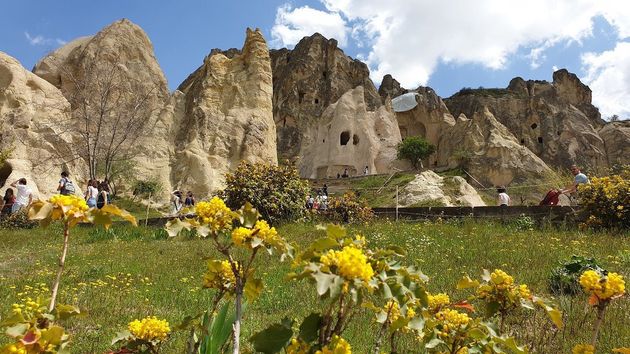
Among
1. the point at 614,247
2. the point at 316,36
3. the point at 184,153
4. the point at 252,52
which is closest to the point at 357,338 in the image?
the point at 614,247

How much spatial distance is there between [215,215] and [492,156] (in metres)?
40.7

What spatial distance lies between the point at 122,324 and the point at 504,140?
41314 mm

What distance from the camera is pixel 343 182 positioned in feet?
117

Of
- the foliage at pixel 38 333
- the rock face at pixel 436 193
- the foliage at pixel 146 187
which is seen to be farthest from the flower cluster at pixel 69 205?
the foliage at pixel 146 187

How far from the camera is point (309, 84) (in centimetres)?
5044

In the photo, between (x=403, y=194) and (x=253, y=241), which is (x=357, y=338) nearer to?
(x=253, y=241)

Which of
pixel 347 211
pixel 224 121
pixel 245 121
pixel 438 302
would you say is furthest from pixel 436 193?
pixel 438 302

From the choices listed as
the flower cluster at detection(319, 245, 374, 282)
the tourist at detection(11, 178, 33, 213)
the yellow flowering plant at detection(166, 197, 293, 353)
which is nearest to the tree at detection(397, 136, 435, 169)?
the tourist at detection(11, 178, 33, 213)

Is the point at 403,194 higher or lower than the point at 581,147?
lower

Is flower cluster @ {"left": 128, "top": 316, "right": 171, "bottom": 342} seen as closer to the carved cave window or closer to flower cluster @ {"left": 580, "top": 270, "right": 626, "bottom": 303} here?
flower cluster @ {"left": 580, "top": 270, "right": 626, "bottom": 303}

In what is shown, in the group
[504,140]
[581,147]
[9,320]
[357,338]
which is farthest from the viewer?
[581,147]

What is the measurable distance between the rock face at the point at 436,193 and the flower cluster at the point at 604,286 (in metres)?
17.2

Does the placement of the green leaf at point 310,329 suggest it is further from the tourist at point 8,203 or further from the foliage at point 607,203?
the tourist at point 8,203

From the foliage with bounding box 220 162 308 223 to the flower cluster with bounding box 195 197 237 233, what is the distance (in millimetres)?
9780
